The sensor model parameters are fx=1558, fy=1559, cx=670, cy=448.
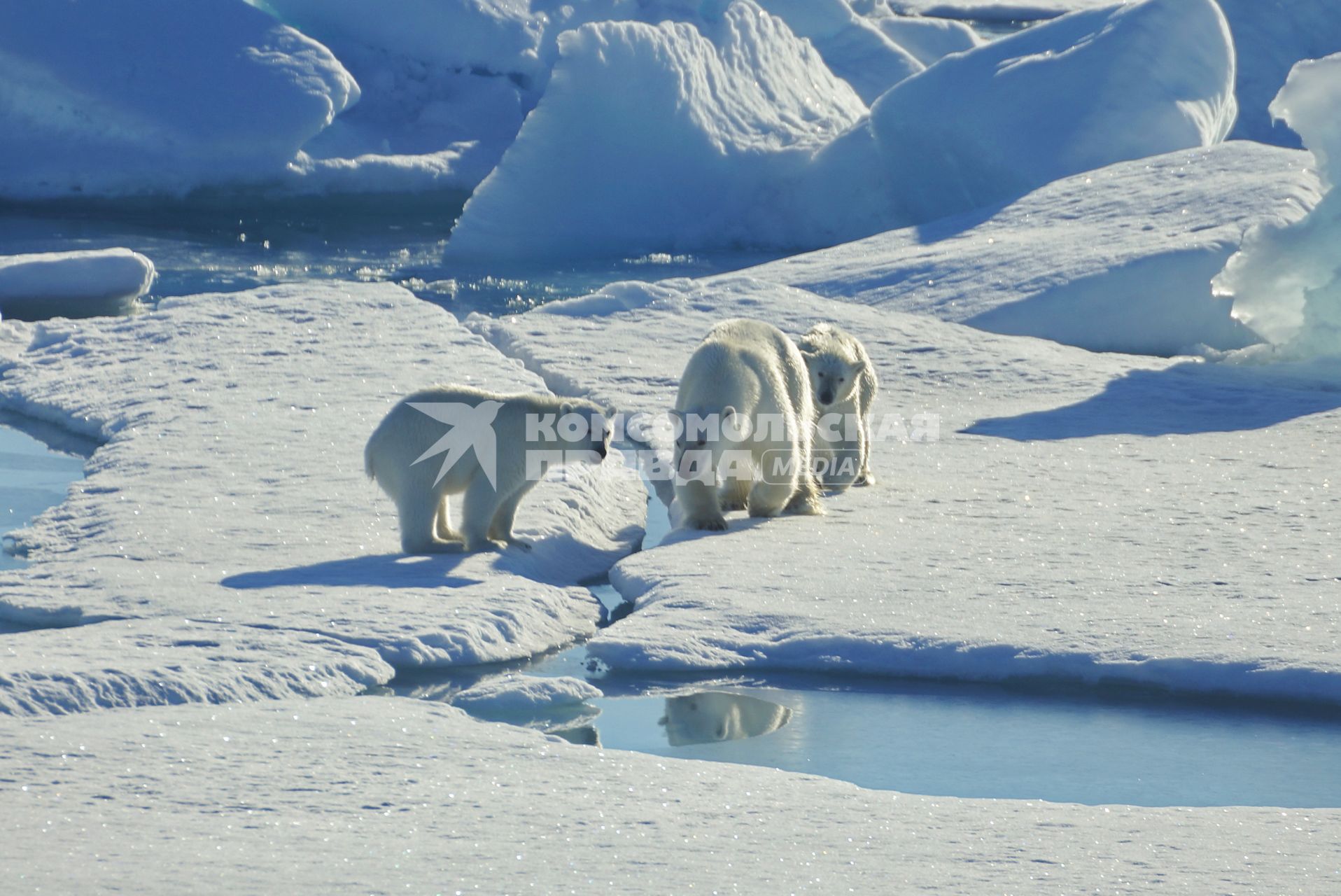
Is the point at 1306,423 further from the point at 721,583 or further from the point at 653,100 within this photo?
the point at 653,100

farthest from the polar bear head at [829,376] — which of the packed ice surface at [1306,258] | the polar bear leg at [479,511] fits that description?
the packed ice surface at [1306,258]

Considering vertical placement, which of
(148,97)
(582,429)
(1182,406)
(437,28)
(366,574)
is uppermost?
(437,28)

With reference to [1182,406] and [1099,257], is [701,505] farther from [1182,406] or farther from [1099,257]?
[1099,257]

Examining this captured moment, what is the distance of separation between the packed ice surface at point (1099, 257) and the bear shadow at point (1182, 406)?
2.91 ft

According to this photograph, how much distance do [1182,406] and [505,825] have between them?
5.35m

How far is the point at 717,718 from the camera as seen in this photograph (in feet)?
12.7

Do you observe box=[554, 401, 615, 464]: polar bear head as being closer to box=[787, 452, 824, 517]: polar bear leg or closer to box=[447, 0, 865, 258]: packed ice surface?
box=[787, 452, 824, 517]: polar bear leg

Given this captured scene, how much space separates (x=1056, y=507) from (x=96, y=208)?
39.5 ft

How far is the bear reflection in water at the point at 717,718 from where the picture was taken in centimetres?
376

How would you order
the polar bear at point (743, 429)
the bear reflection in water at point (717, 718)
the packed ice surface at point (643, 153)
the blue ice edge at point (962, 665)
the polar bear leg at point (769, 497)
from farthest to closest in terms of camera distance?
the packed ice surface at point (643, 153)
the polar bear leg at point (769, 497)
the polar bear at point (743, 429)
the blue ice edge at point (962, 665)
the bear reflection in water at point (717, 718)

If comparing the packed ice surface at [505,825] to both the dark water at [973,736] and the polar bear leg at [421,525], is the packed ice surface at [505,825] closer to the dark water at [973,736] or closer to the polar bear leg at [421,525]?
the dark water at [973,736]

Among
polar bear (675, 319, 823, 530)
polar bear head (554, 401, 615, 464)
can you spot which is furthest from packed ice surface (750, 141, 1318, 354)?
polar bear head (554, 401, 615, 464)

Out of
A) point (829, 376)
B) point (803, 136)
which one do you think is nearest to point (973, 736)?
point (829, 376)

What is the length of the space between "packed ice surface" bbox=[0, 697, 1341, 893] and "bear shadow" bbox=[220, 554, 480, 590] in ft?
3.04
